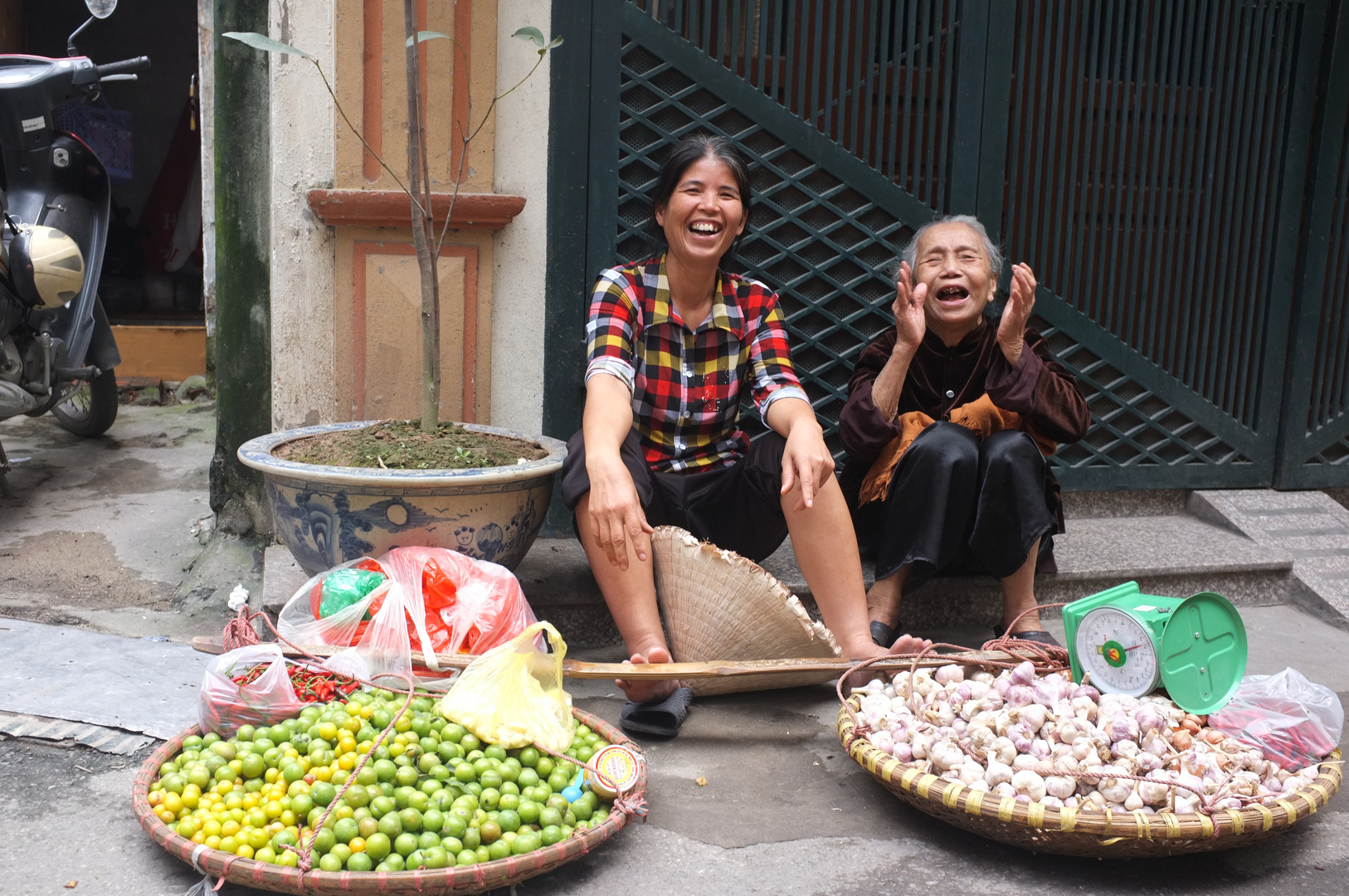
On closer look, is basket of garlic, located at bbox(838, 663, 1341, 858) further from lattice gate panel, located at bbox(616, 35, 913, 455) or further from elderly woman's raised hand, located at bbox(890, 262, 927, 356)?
lattice gate panel, located at bbox(616, 35, 913, 455)

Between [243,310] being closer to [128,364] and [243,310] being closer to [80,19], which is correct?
[128,364]

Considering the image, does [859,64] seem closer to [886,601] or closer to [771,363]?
[771,363]

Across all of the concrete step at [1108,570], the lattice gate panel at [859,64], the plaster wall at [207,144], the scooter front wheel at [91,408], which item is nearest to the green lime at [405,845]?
the concrete step at [1108,570]

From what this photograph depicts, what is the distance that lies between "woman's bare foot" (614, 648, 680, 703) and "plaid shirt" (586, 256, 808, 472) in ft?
2.10

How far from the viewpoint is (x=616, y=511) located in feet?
7.72

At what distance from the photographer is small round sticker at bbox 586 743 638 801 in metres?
1.95

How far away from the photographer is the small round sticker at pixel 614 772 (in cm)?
195

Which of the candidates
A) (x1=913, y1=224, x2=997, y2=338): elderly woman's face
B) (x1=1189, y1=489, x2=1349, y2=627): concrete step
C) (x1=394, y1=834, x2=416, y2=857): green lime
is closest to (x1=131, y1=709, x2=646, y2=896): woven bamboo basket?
(x1=394, y1=834, x2=416, y2=857): green lime

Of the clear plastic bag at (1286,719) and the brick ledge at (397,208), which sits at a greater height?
the brick ledge at (397,208)

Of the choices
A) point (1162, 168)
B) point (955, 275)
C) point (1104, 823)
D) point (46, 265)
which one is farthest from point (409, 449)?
point (1162, 168)

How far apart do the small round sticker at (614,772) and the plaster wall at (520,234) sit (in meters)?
1.65

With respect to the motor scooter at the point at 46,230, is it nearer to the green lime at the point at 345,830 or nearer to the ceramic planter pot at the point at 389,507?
the ceramic planter pot at the point at 389,507

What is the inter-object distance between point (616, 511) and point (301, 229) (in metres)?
1.55

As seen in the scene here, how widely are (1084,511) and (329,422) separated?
2.75 m
